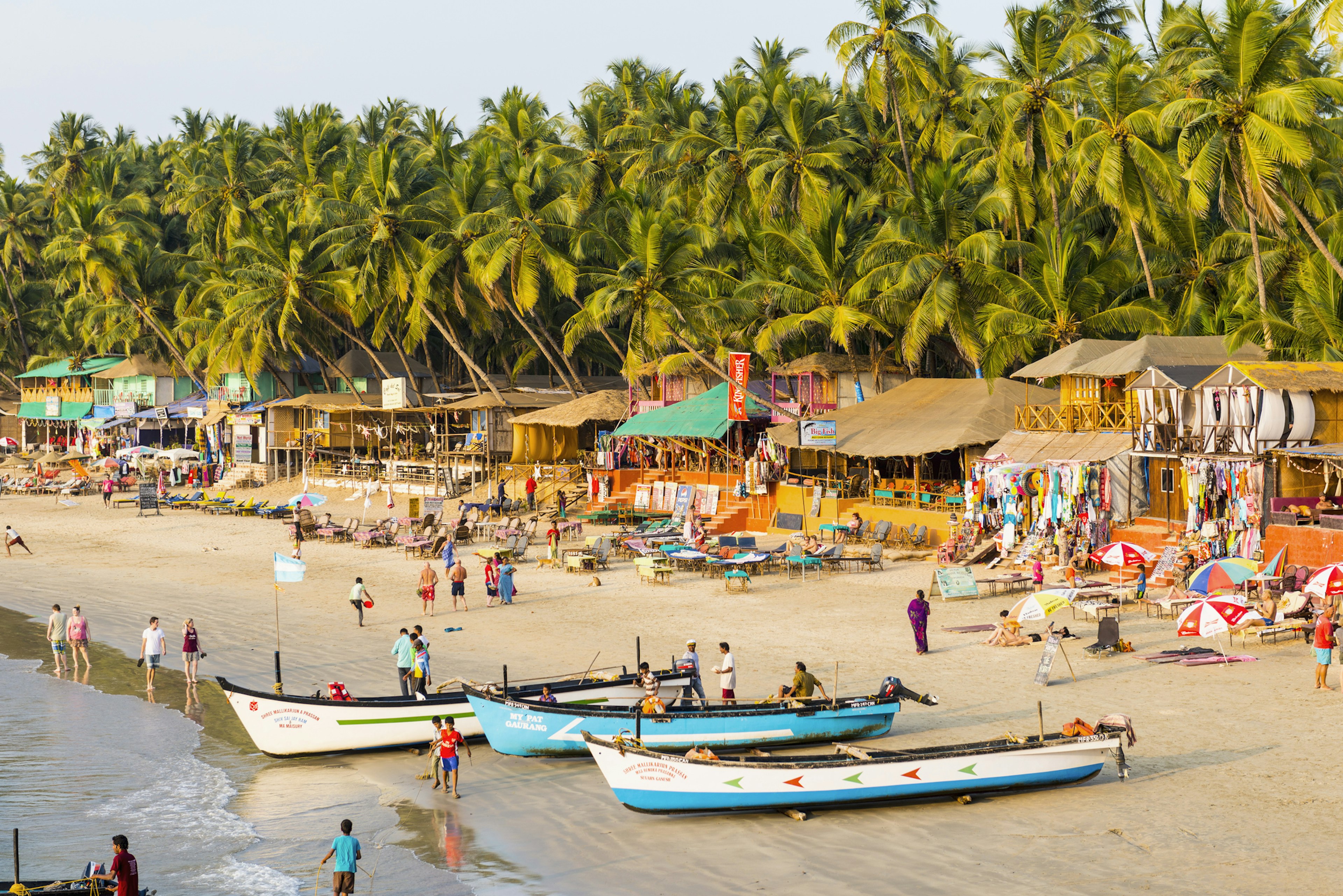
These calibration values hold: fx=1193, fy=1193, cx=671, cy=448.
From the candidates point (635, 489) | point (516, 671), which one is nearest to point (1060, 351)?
point (635, 489)

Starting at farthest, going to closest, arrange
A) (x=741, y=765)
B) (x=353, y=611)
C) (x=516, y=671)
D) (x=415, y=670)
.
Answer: (x=353, y=611) → (x=516, y=671) → (x=415, y=670) → (x=741, y=765)

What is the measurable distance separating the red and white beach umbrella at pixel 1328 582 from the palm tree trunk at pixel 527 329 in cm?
3451

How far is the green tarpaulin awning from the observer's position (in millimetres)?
71062

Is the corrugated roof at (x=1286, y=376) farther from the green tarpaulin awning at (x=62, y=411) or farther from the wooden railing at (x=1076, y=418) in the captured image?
the green tarpaulin awning at (x=62, y=411)

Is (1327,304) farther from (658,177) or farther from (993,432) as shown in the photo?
(658,177)

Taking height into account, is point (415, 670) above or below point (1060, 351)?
below

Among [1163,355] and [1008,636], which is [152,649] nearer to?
[1008,636]

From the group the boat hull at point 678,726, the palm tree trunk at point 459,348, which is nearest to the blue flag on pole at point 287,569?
the boat hull at point 678,726

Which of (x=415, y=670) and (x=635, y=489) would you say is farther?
(x=635, y=489)

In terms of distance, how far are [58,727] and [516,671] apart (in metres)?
7.14

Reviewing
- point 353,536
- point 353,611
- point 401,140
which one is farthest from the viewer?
point 401,140

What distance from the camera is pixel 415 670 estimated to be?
17.9m

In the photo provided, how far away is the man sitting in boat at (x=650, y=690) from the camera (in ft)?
50.4

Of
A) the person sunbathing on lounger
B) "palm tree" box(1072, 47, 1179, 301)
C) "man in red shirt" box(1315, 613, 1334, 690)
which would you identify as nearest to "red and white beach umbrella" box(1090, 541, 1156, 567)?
the person sunbathing on lounger
